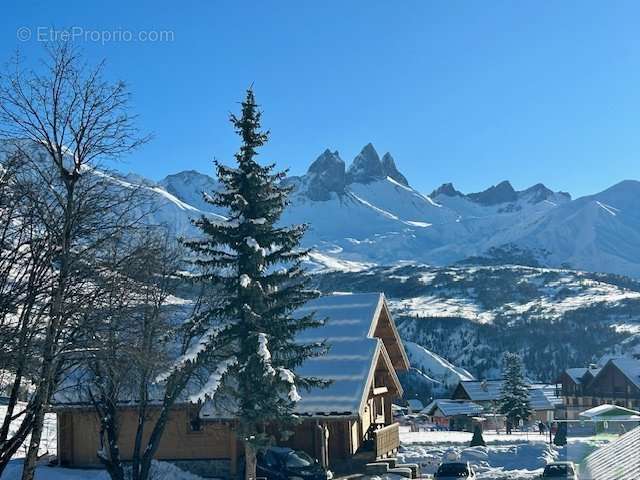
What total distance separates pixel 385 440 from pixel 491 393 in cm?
8057

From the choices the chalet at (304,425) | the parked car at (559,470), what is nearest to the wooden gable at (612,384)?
the parked car at (559,470)

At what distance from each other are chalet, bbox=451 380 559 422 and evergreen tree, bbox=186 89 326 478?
78.1m

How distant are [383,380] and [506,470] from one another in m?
7.08

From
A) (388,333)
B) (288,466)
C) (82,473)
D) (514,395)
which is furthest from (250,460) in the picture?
(514,395)

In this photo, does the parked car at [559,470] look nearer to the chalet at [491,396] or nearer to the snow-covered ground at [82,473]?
the snow-covered ground at [82,473]

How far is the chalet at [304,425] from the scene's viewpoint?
84.0 feet

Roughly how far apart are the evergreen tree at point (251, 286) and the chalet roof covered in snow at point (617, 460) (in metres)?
12.2

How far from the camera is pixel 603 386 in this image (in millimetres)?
96688

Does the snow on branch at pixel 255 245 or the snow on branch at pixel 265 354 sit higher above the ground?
the snow on branch at pixel 255 245

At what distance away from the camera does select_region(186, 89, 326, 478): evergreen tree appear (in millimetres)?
21328

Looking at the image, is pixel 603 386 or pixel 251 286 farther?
pixel 603 386

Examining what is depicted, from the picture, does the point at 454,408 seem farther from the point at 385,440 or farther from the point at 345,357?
the point at 345,357

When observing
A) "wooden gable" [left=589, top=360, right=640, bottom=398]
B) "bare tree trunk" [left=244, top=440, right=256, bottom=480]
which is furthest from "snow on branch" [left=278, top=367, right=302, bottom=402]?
"wooden gable" [left=589, top=360, right=640, bottom=398]

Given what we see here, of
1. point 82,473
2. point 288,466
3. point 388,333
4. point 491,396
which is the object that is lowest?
point 82,473
